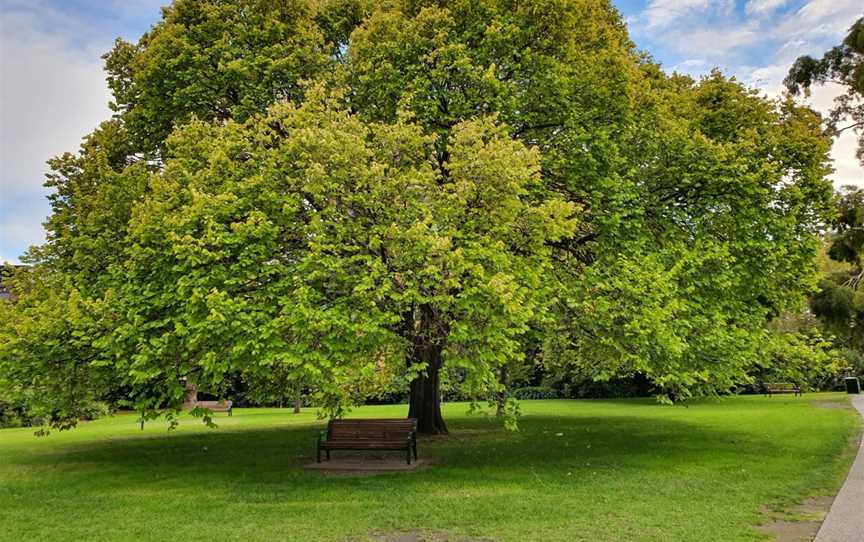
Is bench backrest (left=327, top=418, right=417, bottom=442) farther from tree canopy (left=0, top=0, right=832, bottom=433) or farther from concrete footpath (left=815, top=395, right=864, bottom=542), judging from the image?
concrete footpath (left=815, top=395, right=864, bottom=542)

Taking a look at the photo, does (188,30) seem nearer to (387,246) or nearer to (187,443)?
(387,246)

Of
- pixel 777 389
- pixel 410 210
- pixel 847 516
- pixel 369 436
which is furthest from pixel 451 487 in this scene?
pixel 777 389

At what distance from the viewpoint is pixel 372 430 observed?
13.6 m

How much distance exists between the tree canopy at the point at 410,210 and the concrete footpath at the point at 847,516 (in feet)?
11.1

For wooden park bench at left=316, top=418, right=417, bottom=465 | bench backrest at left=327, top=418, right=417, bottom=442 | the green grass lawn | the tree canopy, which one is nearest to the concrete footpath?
the green grass lawn

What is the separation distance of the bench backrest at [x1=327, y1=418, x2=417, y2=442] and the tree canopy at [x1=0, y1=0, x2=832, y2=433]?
568 mm

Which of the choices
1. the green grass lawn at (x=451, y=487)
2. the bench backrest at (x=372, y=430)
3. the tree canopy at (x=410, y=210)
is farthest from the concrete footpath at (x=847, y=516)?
the bench backrest at (x=372, y=430)

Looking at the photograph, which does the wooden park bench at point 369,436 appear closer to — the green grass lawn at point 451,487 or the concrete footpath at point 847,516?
the green grass lawn at point 451,487

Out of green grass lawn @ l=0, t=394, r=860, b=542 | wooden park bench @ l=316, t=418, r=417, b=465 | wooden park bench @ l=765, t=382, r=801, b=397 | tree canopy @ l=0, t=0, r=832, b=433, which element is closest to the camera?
green grass lawn @ l=0, t=394, r=860, b=542

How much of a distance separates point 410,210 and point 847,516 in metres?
8.16

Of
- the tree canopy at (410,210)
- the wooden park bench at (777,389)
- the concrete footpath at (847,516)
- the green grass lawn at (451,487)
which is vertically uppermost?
the tree canopy at (410,210)

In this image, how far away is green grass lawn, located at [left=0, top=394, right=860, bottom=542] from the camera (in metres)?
8.23

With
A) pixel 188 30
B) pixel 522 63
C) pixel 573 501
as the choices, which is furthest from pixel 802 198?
pixel 188 30

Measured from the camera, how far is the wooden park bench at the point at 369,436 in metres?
13.2
